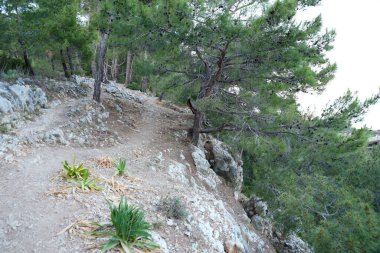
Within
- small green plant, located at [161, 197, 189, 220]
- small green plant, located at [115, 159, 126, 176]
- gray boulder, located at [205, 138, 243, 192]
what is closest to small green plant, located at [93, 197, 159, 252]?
small green plant, located at [161, 197, 189, 220]

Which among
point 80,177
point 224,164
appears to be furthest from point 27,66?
point 224,164

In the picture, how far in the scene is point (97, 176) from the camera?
616cm

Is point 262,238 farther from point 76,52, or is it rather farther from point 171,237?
point 76,52

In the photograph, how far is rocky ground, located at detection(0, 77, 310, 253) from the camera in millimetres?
4379

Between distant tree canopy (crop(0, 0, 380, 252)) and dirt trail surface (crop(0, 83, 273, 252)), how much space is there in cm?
195

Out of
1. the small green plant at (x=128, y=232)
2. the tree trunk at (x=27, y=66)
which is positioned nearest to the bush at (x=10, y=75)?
the tree trunk at (x=27, y=66)

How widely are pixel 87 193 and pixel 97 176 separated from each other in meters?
0.93

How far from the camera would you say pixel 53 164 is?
21.3 ft

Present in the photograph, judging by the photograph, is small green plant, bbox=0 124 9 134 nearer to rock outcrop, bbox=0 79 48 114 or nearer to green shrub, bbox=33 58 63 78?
rock outcrop, bbox=0 79 48 114

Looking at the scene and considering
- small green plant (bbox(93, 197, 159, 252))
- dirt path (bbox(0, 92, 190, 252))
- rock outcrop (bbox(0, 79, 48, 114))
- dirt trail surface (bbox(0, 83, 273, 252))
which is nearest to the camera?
small green plant (bbox(93, 197, 159, 252))

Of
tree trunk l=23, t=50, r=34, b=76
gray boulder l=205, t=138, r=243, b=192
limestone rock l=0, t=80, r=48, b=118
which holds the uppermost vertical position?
tree trunk l=23, t=50, r=34, b=76

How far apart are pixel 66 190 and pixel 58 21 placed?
7.47 m

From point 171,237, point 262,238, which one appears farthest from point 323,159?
point 171,237

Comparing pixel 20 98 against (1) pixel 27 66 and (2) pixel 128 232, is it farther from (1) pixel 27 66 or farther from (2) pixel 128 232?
(2) pixel 128 232
